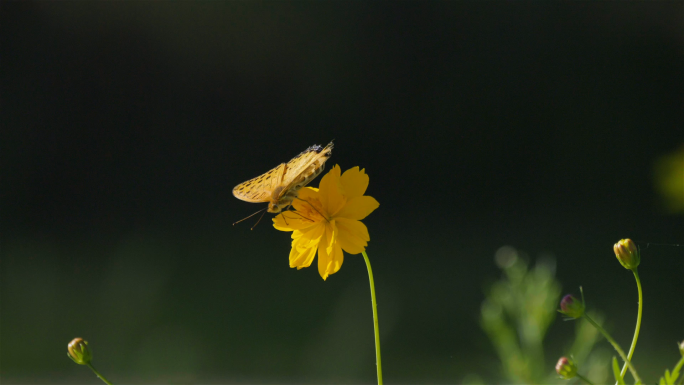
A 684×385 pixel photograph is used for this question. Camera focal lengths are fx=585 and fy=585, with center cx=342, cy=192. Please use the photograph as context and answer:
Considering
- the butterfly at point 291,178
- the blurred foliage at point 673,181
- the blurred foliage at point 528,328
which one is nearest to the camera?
the blurred foliage at point 528,328

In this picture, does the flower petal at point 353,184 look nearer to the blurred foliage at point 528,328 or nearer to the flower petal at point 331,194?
the flower petal at point 331,194

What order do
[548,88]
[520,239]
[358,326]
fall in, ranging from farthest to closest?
[548,88] → [520,239] → [358,326]

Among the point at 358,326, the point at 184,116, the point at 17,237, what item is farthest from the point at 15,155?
the point at 358,326

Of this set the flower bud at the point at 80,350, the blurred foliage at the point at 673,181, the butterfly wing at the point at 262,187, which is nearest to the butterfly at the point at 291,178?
the butterfly wing at the point at 262,187

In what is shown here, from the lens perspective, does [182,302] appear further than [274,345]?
Yes

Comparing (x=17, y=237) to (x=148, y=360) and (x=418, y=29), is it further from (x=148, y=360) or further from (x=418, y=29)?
(x=418, y=29)

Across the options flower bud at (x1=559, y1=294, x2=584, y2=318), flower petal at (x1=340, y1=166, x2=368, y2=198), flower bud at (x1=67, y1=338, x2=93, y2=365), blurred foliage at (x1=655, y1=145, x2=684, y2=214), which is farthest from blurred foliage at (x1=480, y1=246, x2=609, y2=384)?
blurred foliage at (x1=655, y1=145, x2=684, y2=214)

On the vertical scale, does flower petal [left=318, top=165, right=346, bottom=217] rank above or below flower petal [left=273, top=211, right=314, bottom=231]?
above

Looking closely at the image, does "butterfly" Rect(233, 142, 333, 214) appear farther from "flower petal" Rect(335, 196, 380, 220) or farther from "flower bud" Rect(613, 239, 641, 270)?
"flower bud" Rect(613, 239, 641, 270)

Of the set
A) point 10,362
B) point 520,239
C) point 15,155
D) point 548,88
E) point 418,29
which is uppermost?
point 418,29
